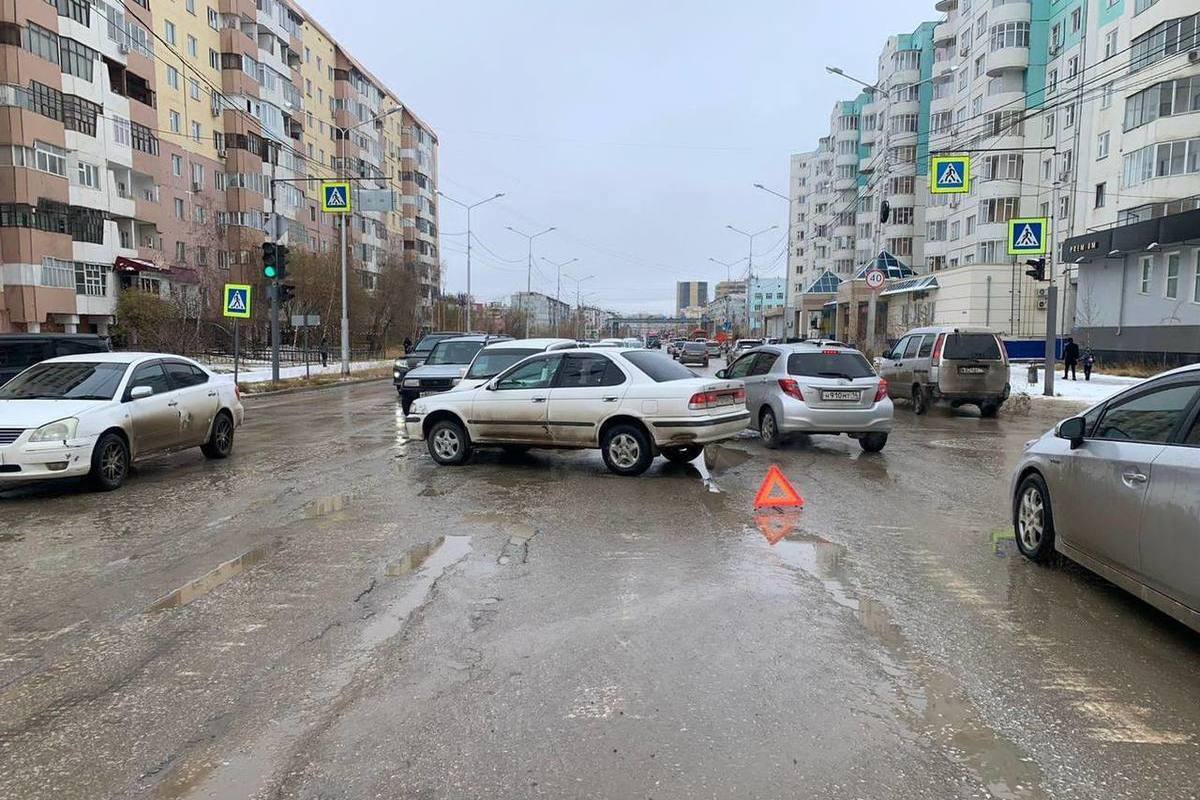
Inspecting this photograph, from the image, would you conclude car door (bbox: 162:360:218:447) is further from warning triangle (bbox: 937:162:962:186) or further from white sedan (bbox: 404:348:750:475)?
warning triangle (bbox: 937:162:962:186)

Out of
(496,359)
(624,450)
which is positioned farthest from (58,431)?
(496,359)

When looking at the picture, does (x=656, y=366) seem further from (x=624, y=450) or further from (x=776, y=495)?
(x=776, y=495)

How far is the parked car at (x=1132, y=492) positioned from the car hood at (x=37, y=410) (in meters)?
9.33

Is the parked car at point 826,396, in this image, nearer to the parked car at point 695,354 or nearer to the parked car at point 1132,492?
the parked car at point 1132,492

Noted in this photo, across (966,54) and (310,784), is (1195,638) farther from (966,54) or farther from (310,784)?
(966,54)

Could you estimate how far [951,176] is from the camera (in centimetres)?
2166

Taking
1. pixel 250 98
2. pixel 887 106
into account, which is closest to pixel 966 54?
pixel 887 106

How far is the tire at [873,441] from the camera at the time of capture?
39.9ft

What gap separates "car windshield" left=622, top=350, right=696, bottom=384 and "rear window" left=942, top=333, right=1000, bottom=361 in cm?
956

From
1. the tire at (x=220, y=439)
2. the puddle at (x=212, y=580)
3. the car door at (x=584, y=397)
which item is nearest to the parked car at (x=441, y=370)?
the tire at (x=220, y=439)

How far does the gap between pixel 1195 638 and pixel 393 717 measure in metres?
4.48

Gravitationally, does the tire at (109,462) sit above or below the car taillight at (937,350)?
below

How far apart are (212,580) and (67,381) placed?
17.9 ft

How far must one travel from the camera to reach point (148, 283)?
45531mm
